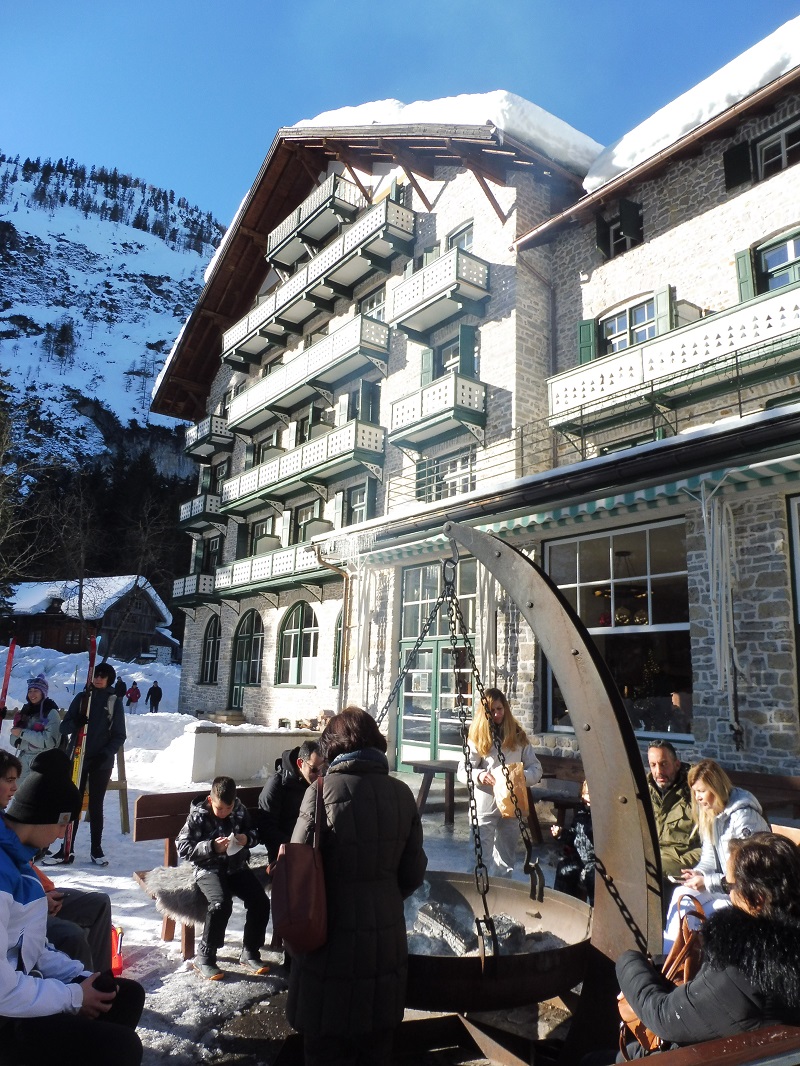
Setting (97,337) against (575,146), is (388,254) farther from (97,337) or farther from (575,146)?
(97,337)

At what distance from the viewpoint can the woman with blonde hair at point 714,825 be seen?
399 centimetres

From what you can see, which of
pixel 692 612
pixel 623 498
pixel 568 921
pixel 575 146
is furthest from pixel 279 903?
pixel 575 146

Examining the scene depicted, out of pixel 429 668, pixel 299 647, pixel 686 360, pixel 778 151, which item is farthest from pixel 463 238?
pixel 299 647

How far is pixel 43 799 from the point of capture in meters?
2.90

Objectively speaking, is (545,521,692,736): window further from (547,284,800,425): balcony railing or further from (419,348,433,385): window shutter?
(419,348,433,385): window shutter

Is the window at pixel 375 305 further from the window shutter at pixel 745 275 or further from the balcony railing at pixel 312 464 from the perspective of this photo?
the window shutter at pixel 745 275

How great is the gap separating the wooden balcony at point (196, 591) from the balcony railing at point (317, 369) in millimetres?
5242

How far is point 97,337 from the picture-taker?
100 m

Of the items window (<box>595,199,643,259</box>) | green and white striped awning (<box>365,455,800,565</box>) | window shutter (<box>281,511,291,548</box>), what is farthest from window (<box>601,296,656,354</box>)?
window shutter (<box>281,511,291,548</box>)

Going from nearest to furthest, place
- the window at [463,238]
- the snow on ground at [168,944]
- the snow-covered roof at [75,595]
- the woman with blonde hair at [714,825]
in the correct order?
the snow on ground at [168,944]
the woman with blonde hair at [714,825]
the window at [463,238]
the snow-covered roof at [75,595]

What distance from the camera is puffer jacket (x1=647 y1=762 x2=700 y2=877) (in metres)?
4.65

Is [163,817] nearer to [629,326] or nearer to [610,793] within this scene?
[610,793]

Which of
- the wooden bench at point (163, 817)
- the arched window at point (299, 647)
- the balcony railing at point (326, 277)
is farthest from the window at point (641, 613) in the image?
the balcony railing at point (326, 277)

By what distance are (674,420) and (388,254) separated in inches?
406
